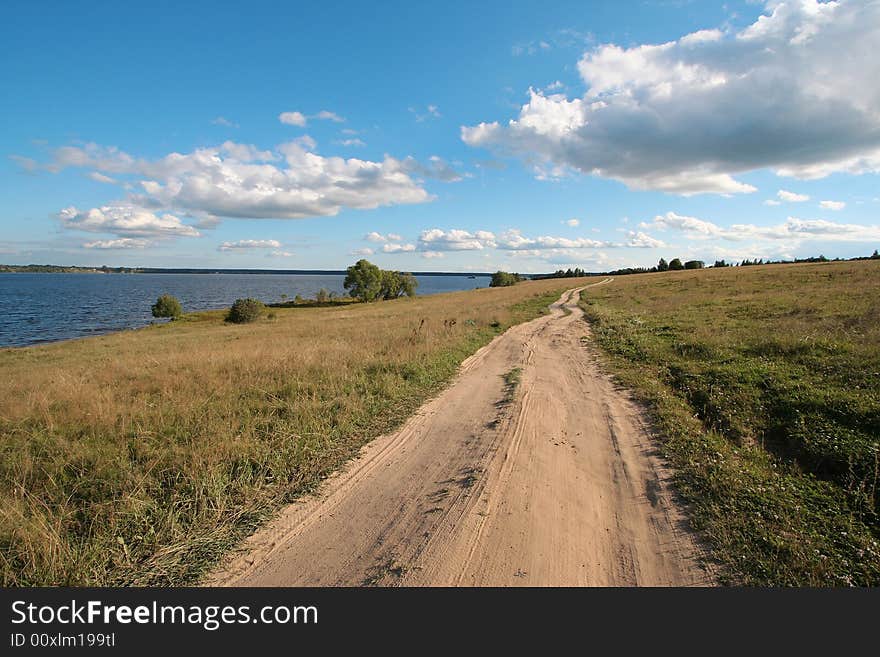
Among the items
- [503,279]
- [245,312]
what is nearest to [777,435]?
[245,312]

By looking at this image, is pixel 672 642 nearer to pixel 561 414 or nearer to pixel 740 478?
pixel 740 478

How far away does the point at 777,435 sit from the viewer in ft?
23.3

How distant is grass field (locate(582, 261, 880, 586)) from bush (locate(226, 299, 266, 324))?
53.9m

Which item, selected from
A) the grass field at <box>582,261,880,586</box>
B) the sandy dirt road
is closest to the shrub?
Answer: the grass field at <box>582,261,880,586</box>

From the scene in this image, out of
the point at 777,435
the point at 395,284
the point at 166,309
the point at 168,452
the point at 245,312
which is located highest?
the point at 395,284

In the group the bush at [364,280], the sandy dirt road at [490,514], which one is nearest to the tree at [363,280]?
the bush at [364,280]

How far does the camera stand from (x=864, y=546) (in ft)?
14.0

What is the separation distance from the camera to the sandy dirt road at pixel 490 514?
154 inches

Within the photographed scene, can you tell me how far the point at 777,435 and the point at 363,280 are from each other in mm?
86914

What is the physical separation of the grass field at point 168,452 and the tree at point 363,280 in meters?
79.1

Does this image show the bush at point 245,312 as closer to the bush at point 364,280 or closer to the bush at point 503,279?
the bush at point 364,280

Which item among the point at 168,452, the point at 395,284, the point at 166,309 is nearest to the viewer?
the point at 168,452

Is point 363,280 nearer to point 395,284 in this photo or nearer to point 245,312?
point 395,284

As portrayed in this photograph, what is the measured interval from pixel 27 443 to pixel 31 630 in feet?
13.9
